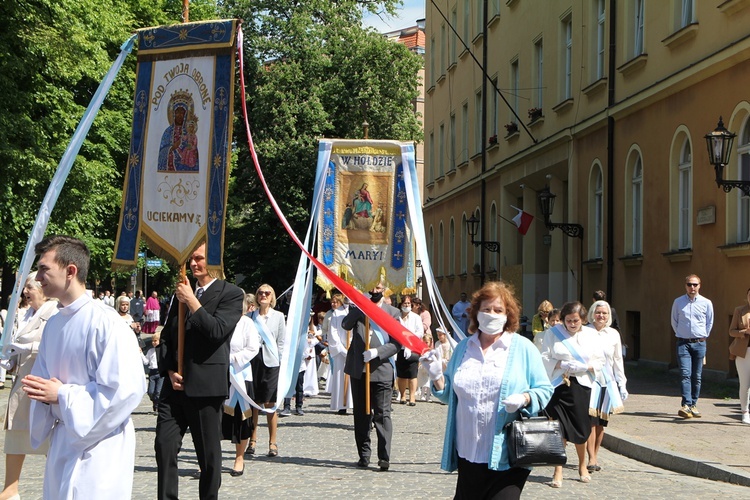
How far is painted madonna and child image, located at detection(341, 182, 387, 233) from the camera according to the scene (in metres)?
14.0

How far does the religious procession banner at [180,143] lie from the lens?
825 centimetres

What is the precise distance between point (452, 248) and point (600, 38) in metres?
18.4

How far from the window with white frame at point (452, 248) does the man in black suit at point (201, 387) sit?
34.6m

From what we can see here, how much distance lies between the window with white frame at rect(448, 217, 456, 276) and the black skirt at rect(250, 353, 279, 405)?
30.1 meters

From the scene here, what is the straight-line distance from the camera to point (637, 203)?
23.0 m

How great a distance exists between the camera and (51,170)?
22344mm

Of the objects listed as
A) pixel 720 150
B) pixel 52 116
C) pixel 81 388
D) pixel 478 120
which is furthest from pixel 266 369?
pixel 478 120

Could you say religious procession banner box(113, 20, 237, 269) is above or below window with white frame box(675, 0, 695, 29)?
below

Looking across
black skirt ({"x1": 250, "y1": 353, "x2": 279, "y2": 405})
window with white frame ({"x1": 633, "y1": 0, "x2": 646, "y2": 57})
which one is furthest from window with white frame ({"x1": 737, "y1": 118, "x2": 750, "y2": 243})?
black skirt ({"x1": 250, "y1": 353, "x2": 279, "y2": 405})

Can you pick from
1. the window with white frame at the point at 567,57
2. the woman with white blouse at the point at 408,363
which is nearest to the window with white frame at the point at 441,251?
the window with white frame at the point at 567,57

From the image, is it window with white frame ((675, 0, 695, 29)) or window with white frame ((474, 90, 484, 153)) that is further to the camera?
window with white frame ((474, 90, 484, 153))

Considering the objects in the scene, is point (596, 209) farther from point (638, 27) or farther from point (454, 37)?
point (454, 37)

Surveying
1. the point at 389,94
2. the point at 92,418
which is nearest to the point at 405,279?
the point at 92,418

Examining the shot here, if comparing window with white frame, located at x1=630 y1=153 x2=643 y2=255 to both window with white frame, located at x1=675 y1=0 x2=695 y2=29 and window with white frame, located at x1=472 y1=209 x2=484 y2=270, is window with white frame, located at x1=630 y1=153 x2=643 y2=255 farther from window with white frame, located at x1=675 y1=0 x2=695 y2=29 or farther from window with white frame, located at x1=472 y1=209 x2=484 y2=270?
window with white frame, located at x1=472 y1=209 x2=484 y2=270
